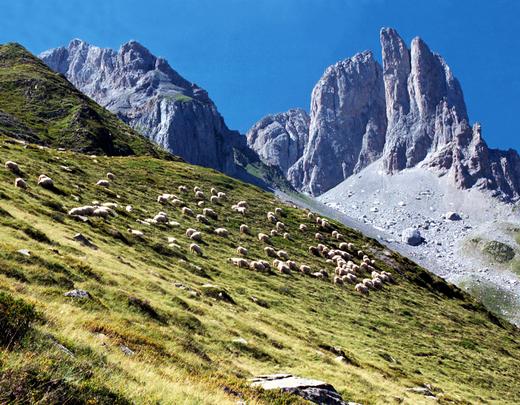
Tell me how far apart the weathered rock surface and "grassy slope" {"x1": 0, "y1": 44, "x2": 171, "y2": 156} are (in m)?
90.0

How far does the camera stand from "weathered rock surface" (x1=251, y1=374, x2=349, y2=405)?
734 inches

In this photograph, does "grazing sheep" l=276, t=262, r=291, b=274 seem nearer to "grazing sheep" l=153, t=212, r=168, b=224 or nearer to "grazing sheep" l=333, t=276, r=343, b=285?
"grazing sheep" l=333, t=276, r=343, b=285

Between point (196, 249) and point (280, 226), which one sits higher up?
point (280, 226)

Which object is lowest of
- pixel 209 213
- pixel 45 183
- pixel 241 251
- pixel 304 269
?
pixel 241 251

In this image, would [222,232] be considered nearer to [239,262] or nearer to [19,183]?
[239,262]

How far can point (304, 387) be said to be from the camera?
19.0 metres

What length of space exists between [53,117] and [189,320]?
384 ft

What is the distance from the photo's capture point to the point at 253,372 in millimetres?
22625

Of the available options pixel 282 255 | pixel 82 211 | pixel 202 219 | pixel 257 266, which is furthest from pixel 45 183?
pixel 282 255

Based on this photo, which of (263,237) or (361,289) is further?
(263,237)

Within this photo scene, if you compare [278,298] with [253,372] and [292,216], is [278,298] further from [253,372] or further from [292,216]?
[292,216]

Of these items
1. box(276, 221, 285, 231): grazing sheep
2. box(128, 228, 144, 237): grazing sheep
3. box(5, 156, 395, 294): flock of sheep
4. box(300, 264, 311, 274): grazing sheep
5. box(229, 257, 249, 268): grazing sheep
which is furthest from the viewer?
box(276, 221, 285, 231): grazing sheep

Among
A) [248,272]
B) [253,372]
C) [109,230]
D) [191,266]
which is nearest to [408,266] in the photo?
[248,272]

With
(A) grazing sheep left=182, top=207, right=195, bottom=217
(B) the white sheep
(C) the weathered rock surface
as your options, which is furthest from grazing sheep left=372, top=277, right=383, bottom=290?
(C) the weathered rock surface
